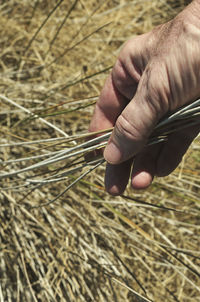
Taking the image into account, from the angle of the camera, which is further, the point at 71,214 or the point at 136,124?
the point at 71,214

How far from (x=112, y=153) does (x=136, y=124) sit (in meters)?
0.07

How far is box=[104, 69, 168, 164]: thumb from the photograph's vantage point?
603mm

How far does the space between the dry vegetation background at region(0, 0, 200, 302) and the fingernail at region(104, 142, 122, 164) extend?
0.10 metres

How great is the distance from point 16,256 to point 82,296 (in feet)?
0.65

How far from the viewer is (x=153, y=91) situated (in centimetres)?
59

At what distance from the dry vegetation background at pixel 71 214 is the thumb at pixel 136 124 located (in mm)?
120

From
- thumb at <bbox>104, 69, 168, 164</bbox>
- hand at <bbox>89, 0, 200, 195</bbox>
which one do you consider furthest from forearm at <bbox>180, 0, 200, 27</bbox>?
thumb at <bbox>104, 69, 168, 164</bbox>

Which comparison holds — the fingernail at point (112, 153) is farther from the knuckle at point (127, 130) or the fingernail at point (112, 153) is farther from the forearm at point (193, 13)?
the forearm at point (193, 13)

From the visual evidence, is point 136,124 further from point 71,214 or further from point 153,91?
point 71,214

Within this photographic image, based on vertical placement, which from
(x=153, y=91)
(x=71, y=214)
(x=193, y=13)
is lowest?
(x=71, y=214)

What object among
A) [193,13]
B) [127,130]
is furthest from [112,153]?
[193,13]

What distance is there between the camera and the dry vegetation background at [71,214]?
93 centimetres

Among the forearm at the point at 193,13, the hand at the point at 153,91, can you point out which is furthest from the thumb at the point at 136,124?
the forearm at the point at 193,13

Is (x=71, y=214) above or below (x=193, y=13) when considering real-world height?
below
